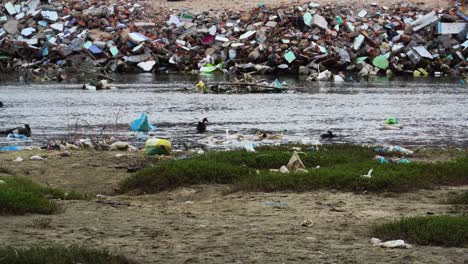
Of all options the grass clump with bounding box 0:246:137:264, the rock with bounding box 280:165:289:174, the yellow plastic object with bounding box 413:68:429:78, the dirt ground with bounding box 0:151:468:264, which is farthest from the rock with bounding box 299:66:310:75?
the grass clump with bounding box 0:246:137:264

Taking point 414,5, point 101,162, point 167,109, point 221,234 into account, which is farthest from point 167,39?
point 221,234

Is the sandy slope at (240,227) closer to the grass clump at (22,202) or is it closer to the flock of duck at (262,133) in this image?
the grass clump at (22,202)

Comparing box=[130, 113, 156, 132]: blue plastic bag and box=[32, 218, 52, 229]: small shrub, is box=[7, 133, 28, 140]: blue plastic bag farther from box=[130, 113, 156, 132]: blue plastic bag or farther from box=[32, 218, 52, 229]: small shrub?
box=[32, 218, 52, 229]: small shrub

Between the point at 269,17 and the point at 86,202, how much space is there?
26.9 metres

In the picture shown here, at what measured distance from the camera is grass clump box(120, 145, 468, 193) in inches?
333

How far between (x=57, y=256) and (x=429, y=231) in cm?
263

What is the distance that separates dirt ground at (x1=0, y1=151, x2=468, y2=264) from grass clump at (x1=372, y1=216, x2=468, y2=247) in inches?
4.1

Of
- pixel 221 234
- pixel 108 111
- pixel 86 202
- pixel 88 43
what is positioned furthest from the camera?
pixel 88 43

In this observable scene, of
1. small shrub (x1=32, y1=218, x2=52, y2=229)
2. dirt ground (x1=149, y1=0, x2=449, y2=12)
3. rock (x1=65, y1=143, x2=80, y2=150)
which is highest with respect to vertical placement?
dirt ground (x1=149, y1=0, x2=449, y2=12)

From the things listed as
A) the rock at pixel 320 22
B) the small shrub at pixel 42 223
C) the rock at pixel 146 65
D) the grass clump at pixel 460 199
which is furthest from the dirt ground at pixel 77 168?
the rock at pixel 320 22

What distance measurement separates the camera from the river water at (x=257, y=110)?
15.6 meters

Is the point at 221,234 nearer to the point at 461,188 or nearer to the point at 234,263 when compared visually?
the point at 234,263

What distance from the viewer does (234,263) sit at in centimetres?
534

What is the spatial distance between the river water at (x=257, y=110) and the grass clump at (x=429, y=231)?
7.96 meters
